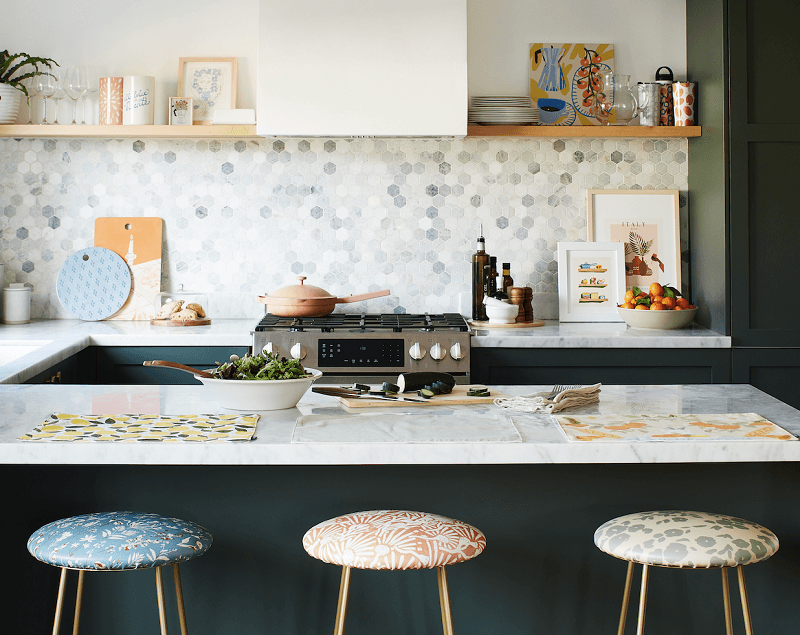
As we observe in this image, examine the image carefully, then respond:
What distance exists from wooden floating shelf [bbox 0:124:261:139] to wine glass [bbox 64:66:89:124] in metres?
0.21

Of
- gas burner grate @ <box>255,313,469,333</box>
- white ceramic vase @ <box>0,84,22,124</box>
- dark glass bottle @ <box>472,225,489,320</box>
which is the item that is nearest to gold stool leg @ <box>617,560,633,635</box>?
gas burner grate @ <box>255,313,469,333</box>

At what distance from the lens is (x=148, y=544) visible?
1.57m

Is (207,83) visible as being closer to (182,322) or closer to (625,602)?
(182,322)

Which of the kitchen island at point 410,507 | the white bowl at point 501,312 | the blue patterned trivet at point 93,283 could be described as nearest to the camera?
the kitchen island at point 410,507

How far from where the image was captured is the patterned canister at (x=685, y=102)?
3572mm

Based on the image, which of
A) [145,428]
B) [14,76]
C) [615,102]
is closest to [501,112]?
[615,102]

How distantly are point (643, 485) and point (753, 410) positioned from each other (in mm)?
330

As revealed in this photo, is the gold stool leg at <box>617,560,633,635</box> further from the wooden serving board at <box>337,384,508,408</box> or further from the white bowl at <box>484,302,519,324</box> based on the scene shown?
the white bowl at <box>484,302,519,324</box>

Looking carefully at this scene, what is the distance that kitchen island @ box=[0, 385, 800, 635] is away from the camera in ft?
6.17

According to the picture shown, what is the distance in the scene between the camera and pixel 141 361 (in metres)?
3.22

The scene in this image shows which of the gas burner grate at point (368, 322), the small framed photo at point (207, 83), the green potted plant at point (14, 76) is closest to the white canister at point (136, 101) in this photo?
the small framed photo at point (207, 83)

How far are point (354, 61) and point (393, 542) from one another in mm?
2358

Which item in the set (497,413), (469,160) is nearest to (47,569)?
(497,413)

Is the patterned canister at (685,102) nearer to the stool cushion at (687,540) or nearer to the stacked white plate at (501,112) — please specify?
the stacked white plate at (501,112)
